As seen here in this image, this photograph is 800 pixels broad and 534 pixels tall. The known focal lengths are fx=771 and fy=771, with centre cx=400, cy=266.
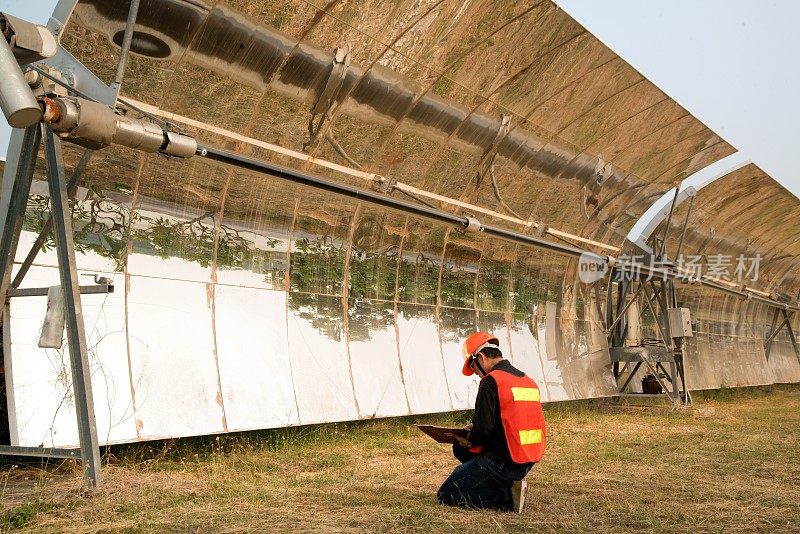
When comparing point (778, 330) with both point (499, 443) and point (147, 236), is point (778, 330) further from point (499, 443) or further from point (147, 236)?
point (147, 236)

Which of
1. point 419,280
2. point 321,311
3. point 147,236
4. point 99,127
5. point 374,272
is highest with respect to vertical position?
point 99,127

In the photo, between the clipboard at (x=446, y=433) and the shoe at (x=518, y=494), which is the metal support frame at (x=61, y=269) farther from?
the shoe at (x=518, y=494)

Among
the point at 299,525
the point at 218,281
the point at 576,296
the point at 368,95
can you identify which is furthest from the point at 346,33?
the point at 576,296

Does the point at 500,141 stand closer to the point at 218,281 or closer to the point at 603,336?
the point at 218,281

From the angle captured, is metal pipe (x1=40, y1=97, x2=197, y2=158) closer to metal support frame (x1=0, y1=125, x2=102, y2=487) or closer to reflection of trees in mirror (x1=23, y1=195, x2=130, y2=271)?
metal support frame (x1=0, y1=125, x2=102, y2=487)

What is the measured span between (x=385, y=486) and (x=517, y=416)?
1732 mm

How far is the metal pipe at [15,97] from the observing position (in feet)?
14.7

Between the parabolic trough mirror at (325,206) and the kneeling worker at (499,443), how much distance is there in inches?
128

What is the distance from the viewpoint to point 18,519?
474 cm

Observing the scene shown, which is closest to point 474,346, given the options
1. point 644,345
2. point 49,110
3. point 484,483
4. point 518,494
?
point 484,483

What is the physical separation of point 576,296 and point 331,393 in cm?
724

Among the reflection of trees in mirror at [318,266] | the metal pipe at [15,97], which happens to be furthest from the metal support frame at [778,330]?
Answer: the metal pipe at [15,97]

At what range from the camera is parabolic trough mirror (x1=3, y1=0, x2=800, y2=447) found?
7348 millimetres

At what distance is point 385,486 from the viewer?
661 cm
